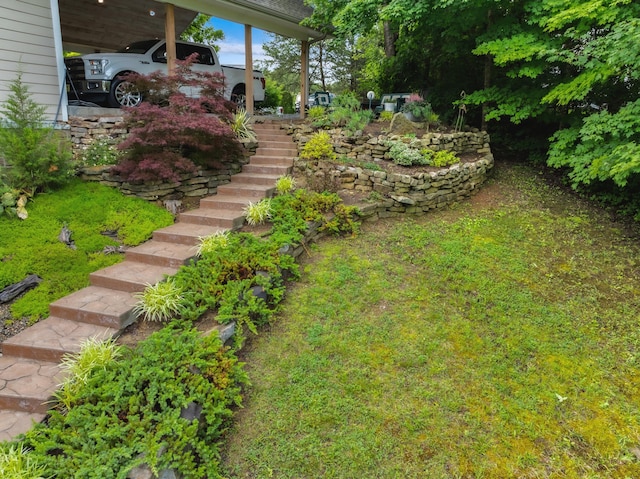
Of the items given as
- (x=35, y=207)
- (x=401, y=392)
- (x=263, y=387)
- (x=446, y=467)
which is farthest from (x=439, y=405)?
(x=35, y=207)

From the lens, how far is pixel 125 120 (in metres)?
5.80

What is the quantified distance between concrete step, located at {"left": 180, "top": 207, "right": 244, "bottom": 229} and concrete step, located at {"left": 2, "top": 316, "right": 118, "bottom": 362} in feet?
7.10

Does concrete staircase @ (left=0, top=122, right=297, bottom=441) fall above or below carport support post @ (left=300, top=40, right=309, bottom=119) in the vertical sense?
below

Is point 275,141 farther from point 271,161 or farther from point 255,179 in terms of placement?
point 255,179

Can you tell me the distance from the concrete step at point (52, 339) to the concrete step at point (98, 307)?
71mm

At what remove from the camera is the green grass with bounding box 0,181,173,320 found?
4383 millimetres

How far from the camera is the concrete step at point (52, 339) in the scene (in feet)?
11.4

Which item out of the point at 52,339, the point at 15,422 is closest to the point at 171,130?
the point at 52,339

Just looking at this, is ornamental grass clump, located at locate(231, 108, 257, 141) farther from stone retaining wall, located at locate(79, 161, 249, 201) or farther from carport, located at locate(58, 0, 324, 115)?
carport, located at locate(58, 0, 324, 115)

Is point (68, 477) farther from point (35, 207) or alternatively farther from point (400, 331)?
point (35, 207)

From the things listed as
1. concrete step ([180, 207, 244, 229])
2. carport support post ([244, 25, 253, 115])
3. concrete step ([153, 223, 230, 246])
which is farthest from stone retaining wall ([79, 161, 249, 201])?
carport support post ([244, 25, 253, 115])

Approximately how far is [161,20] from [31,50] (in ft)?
19.9

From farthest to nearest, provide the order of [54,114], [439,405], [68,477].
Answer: [54,114], [439,405], [68,477]

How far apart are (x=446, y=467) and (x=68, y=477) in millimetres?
2540
